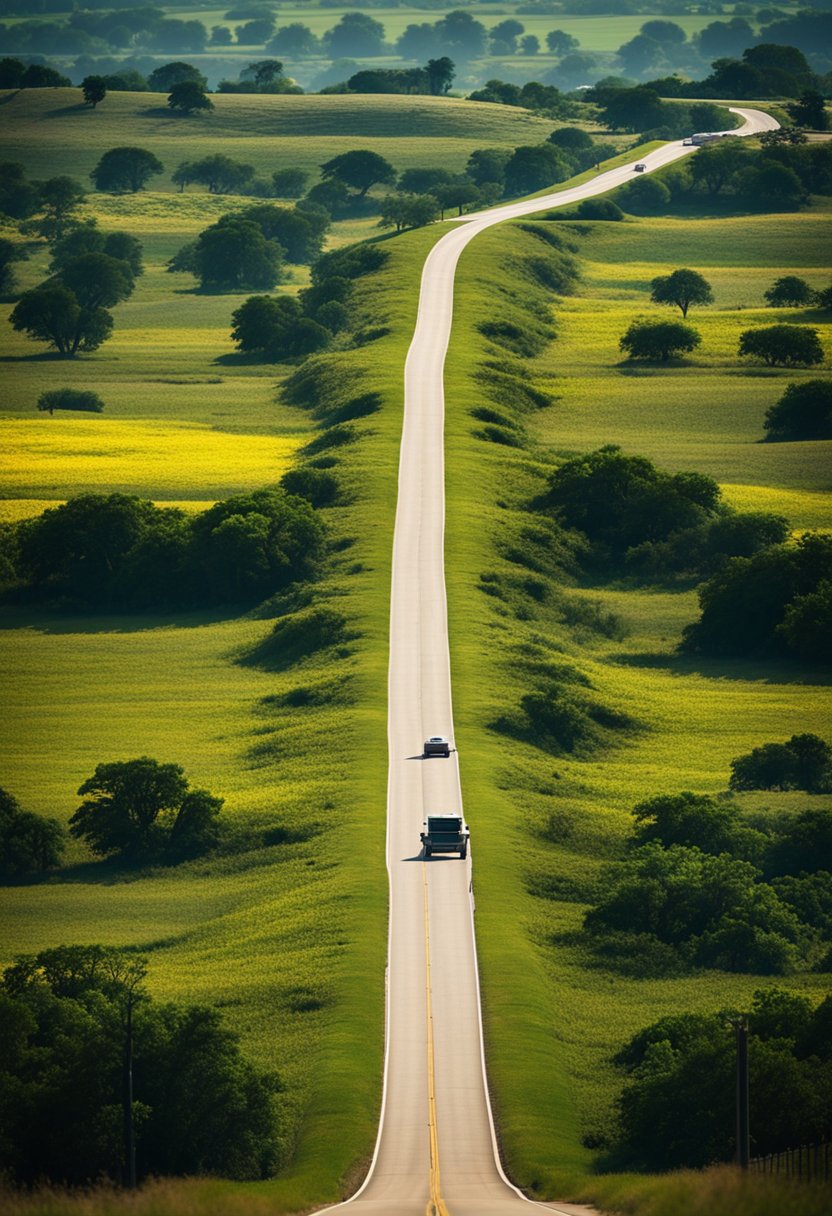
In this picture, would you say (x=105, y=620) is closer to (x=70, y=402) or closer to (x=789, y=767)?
(x=789, y=767)

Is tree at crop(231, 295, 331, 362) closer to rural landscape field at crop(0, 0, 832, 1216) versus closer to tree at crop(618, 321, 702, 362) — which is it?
rural landscape field at crop(0, 0, 832, 1216)

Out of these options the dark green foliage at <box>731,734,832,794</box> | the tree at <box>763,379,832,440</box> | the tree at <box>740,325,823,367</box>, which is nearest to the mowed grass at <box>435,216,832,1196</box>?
the dark green foliage at <box>731,734,832,794</box>

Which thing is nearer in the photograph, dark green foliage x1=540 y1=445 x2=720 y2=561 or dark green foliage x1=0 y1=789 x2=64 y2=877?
dark green foliage x1=0 y1=789 x2=64 y2=877

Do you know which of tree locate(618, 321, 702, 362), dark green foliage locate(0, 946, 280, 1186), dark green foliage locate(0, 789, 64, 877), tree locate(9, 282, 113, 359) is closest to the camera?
dark green foliage locate(0, 946, 280, 1186)

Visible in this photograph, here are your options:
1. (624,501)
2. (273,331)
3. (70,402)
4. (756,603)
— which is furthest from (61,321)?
(756,603)

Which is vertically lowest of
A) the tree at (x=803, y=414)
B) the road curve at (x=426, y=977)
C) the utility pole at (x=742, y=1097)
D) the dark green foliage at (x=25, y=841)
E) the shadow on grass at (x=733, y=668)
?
the shadow on grass at (x=733, y=668)

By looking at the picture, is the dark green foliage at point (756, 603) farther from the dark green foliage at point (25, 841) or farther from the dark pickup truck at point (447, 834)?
the dark green foliage at point (25, 841)

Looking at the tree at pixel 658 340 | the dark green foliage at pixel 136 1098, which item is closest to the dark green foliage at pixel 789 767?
the dark green foliage at pixel 136 1098
